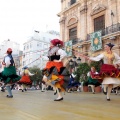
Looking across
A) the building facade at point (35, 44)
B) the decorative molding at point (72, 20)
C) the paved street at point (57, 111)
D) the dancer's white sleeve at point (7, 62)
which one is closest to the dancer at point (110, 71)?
the paved street at point (57, 111)

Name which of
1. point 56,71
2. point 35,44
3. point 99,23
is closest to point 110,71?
point 56,71

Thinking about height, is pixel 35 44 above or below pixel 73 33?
above

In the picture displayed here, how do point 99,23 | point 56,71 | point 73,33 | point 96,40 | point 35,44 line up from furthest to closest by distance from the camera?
point 35,44, point 73,33, point 99,23, point 96,40, point 56,71

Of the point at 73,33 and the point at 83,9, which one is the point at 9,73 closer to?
the point at 83,9

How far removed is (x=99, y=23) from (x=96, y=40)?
2.55m

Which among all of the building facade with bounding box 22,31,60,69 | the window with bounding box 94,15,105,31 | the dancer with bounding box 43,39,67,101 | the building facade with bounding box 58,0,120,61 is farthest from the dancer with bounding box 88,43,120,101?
the building facade with bounding box 22,31,60,69

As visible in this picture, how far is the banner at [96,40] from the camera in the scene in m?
21.3

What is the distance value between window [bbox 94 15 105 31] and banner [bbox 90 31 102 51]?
Result: 135cm

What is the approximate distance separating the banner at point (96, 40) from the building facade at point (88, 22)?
1.17 feet

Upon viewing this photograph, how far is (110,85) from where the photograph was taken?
21.7 feet

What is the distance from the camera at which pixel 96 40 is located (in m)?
21.6

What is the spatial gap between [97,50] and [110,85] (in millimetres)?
15519

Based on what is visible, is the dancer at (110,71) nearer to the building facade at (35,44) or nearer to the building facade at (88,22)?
the building facade at (88,22)

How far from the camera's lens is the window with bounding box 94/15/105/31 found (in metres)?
22.8
